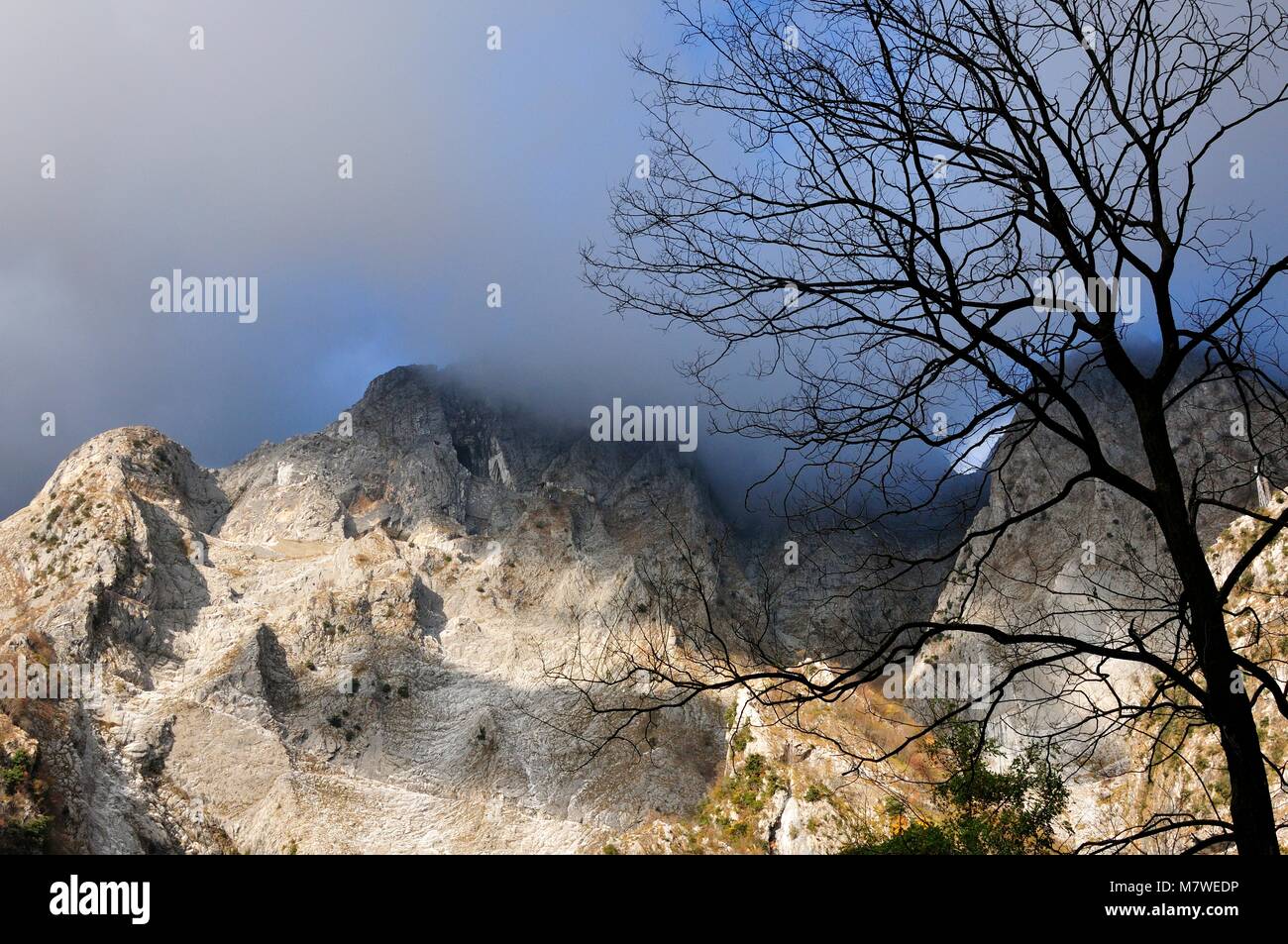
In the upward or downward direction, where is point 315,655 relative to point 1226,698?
downward

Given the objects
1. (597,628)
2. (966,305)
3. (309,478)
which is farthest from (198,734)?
(966,305)

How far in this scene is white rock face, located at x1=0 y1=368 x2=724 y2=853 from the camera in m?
43.1

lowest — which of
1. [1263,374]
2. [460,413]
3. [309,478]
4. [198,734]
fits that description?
[198,734]

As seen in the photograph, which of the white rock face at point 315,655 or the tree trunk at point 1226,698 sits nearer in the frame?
the tree trunk at point 1226,698

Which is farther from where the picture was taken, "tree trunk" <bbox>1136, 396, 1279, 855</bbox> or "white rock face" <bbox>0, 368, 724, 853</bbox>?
"white rock face" <bbox>0, 368, 724, 853</bbox>

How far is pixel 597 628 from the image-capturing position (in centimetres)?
5978

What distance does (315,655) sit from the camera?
54.8m

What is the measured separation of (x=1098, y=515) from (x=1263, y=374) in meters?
53.8

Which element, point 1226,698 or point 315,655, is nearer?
point 1226,698

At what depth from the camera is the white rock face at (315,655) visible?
4312 centimetres
